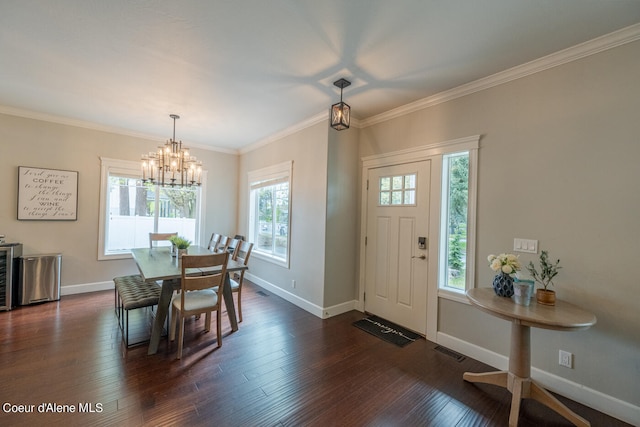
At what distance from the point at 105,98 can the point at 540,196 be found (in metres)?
4.70

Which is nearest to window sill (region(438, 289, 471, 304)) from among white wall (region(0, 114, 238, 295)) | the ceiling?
the ceiling

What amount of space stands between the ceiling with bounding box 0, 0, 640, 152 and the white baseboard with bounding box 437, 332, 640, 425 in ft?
8.51

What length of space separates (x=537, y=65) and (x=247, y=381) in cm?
355

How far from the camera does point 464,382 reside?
2164 millimetres

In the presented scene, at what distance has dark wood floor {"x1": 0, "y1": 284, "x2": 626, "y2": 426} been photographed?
1.75 metres

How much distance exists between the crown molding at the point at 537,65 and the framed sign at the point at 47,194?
4903 mm

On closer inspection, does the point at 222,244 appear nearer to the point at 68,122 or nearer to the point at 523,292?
the point at 68,122

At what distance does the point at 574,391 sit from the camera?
1.97 meters

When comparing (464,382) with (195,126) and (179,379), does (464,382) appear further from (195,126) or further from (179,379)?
(195,126)

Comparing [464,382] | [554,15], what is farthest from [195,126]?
[464,382]

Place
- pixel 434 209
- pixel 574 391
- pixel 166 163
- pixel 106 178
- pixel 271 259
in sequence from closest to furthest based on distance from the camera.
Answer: pixel 574 391 → pixel 434 209 → pixel 166 163 → pixel 106 178 → pixel 271 259

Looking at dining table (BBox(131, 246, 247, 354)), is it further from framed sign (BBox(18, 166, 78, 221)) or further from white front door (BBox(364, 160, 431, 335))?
framed sign (BBox(18, 166, 78, 221))

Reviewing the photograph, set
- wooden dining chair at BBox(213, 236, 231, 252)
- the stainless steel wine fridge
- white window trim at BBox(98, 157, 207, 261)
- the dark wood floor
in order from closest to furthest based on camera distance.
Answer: the dark wood floor < the stainless steel wine fridge < wooden dining chair at BBox(213, 236, 231, 252) < white window trim at BBox(98, 157, 207, 261)

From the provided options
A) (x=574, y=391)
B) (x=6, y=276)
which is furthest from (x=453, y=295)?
(x=6, y=276)
